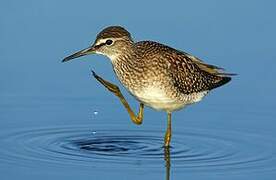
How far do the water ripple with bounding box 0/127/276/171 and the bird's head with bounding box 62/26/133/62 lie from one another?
1139 millimetres

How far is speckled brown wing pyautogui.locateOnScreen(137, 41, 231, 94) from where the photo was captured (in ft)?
44.7

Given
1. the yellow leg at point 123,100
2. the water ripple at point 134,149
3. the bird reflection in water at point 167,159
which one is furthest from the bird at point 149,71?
the water ripple at point 134,149

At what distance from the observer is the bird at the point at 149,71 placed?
13.4 metres

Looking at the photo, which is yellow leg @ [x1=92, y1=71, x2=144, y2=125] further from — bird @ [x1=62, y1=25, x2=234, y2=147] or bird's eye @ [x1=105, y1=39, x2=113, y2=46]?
bird's eye @ [x1=105, y1=39, x2=113, y2=46]

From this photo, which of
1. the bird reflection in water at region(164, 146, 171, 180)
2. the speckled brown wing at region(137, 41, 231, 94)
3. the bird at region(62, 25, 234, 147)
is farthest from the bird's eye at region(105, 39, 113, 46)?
the bird reflection in water at region(164, 146, 171, 180)

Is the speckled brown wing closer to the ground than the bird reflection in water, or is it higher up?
higher up

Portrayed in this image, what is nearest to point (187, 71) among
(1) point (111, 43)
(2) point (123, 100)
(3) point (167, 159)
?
(2) point (123, 100)

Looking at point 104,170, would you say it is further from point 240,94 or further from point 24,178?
point 240,94

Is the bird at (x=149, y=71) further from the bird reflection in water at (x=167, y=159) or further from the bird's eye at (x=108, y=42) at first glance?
the bird reflection in water at (x=167, y=159)

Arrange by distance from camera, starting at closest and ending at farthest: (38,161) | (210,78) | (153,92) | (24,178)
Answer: (24,178)
(38,161)
(153,92)
(210,78)

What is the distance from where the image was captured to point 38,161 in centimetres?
1238

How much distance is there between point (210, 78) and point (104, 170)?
275 centimetres

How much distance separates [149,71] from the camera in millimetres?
13375

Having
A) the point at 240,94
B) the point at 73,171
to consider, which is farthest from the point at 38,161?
the point at 240,94
